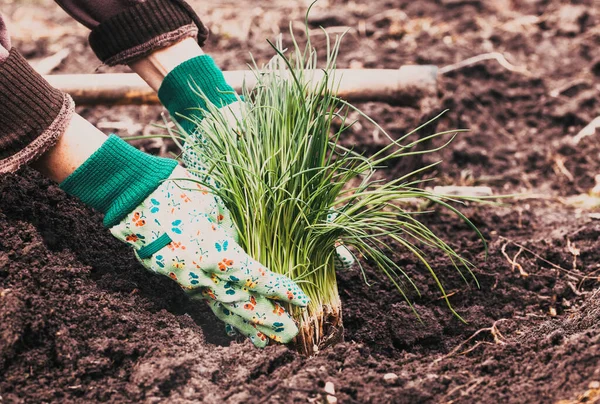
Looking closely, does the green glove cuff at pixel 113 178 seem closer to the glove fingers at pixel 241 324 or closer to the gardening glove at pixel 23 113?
A: the gardening glove at pixel 23 113

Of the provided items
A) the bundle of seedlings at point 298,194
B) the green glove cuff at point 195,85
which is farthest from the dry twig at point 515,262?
the green glove cuff at point 195,85

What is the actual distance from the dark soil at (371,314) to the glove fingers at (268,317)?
61 millimetres

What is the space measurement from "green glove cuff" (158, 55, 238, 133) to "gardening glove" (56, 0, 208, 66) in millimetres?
89

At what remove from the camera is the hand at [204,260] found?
5.61ft

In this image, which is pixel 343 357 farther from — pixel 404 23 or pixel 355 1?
pixel 355 1

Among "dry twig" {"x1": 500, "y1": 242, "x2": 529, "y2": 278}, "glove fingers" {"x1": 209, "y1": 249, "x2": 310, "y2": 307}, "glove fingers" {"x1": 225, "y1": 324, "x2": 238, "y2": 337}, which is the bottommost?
"dry twig" {"x1": 500, "y1": 242, "x2": 529, "y2": 278}

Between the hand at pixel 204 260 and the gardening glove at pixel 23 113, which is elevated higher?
the gardening glove at pixel 23 113

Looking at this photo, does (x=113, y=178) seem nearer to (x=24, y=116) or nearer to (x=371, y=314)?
(x=24, y=116)

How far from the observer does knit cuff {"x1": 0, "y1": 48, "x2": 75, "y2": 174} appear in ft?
5.52

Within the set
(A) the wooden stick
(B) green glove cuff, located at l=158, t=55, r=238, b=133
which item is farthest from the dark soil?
(B) green glove cuff, located at l=158, t=55, r=238, b=133

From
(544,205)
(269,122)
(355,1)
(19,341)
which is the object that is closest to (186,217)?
(269,122)

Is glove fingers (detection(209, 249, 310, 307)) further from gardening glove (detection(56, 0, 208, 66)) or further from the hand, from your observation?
gardening glove (detection(56, 0, 208, 66))

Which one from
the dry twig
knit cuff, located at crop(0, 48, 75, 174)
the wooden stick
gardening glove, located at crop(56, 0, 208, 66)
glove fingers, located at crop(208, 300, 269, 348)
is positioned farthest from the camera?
the wooden stick

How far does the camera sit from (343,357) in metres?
1.71
